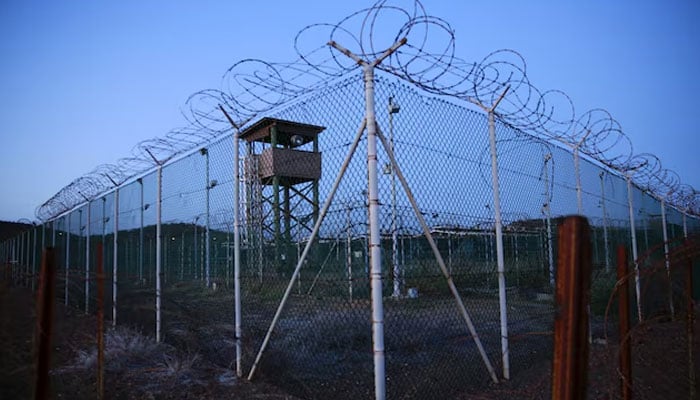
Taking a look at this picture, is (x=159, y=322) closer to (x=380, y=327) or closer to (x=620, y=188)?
(x=380, y=327)

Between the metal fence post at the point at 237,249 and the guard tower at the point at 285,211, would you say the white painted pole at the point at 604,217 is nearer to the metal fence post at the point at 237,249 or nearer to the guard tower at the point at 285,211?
the guard tower at the point at 285,211

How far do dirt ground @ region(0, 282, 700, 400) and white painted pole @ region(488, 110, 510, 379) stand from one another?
1.02 feet

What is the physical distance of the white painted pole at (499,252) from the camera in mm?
5219

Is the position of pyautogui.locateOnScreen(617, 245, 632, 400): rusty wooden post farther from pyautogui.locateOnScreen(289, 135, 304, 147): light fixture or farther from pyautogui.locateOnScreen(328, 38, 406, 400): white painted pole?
pyautogui.locateOnScreen(289, 135, 304, 147): light fixture

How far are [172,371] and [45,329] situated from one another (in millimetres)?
→ 3102

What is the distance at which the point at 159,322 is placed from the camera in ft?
24.9

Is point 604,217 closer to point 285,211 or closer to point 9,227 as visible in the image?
point 285,211

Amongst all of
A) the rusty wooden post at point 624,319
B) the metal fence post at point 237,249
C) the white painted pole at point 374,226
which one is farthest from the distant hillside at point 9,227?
the rusty wooden post at point 624,319

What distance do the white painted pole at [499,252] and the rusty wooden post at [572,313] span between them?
11.5 ft

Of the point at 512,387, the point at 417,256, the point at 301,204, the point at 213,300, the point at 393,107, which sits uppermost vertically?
the point at 393,107

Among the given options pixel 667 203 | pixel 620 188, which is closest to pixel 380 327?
pixel 620 188

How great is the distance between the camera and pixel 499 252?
17.3 ft

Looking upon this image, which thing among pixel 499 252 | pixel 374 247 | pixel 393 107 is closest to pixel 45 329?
pixel 374 247

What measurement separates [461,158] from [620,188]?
659cm
